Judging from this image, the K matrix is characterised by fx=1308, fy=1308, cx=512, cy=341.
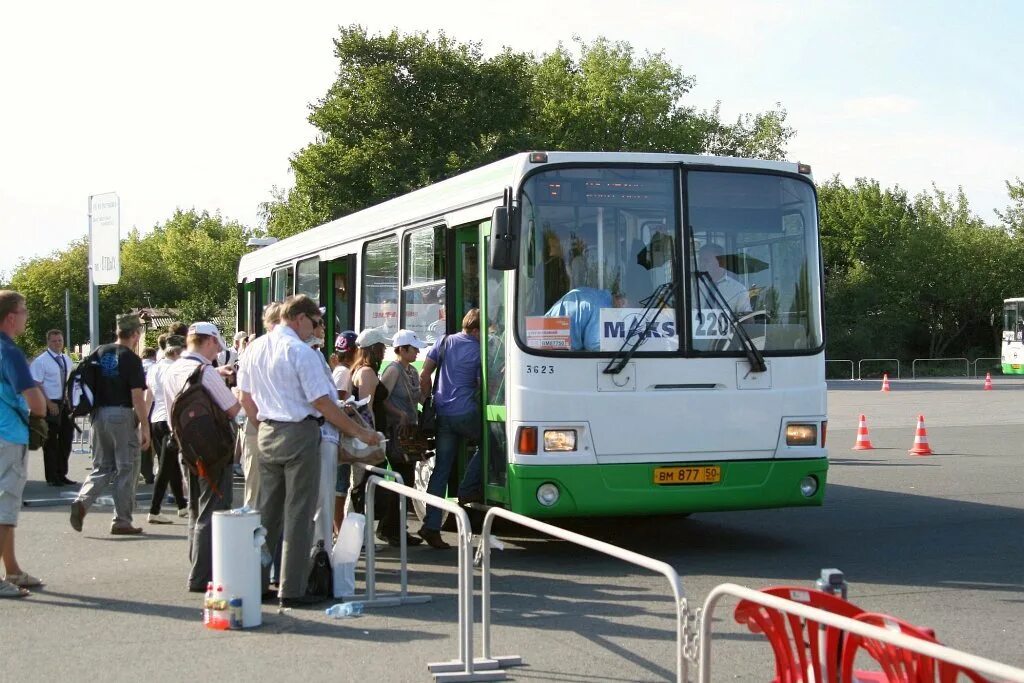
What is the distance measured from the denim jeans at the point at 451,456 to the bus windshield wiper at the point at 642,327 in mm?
1360

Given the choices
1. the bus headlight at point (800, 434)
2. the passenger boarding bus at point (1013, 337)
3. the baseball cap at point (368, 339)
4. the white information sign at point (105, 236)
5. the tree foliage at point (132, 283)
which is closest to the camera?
the bus headlight at point (800, 434)

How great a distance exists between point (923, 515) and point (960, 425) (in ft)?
45.2

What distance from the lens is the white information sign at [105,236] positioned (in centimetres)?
1734

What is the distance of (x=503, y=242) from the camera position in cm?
941

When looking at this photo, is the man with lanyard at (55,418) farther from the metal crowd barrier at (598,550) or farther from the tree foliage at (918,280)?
the tree foliage at (918,280)

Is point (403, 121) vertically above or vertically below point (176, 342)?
above

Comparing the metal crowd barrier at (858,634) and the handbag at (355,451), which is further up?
the handbag at (355,451)

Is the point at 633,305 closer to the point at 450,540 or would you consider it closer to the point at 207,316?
the point at 450,540

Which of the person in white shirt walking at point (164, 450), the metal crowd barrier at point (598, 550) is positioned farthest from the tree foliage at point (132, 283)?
the metal crowd barrier at point (598, 550)

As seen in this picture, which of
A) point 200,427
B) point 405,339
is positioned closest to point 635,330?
point 405,339

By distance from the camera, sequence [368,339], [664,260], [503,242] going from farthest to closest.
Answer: [368,339] → [664,260] → [503,242]

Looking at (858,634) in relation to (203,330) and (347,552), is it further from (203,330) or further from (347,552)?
(203,330)

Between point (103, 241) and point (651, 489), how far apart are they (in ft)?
34.5

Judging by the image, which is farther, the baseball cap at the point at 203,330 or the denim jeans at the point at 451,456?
the denim jeans at the point at 451,456
